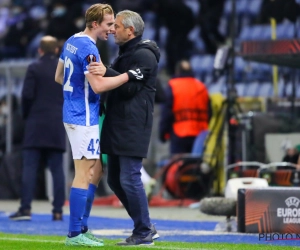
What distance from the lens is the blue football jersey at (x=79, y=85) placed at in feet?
26.1

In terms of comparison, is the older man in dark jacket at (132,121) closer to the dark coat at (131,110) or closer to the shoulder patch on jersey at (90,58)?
the dark coat at (131,110)

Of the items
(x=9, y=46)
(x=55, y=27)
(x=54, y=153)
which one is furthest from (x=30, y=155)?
(x=9, y=46)

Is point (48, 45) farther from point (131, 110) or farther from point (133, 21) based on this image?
point (131, 110)

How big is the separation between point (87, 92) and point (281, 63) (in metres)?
6.42

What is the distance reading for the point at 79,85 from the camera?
26.3 feet

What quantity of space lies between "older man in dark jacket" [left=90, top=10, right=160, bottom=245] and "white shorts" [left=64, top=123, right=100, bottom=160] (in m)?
0.21

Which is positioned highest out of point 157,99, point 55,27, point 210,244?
point 55,27

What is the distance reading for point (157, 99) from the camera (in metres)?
14.6

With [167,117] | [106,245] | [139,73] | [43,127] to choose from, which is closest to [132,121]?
[139,73]

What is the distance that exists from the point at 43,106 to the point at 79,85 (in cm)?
396

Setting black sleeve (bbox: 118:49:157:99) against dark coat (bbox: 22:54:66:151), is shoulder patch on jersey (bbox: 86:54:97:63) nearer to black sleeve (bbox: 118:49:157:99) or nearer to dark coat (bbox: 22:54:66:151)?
black sleeve (bbox: 118:49:157:99)

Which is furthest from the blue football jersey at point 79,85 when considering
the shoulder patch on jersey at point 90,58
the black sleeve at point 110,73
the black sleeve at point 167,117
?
the black sleeve at point 167,117

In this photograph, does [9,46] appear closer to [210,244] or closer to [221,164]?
[221,164]

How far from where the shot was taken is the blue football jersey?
26.1 feet
